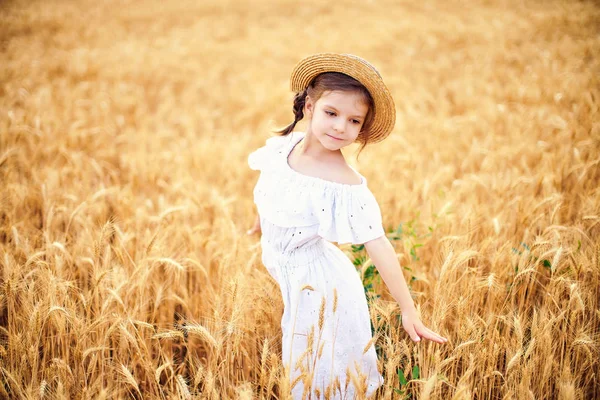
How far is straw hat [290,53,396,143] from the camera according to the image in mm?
1426

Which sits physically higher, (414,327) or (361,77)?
(361,77)

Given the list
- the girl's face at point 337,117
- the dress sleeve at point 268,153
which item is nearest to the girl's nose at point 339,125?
the girl's face at point 337,117

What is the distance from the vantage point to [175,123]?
205 inches

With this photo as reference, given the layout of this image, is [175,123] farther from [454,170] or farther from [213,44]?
[213,44]

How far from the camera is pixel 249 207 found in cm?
308

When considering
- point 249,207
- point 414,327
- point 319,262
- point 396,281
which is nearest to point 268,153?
point 319,262

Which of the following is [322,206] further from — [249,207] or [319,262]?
[249,207]

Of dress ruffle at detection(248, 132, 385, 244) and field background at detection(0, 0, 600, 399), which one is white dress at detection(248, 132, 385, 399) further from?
field background at detection(0, 0, 600, 399)

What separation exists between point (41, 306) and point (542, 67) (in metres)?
7.52

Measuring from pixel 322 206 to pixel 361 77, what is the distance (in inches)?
20.6

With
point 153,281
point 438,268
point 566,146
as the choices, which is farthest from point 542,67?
point 153,281

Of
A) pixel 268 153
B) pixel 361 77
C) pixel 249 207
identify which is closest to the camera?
pixel 361 77

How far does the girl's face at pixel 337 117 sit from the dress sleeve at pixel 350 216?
21 cm

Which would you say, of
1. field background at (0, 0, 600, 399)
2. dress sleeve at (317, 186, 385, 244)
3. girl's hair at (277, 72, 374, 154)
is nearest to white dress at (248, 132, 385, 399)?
dress sleeve at (317, 186, 385, 244)
